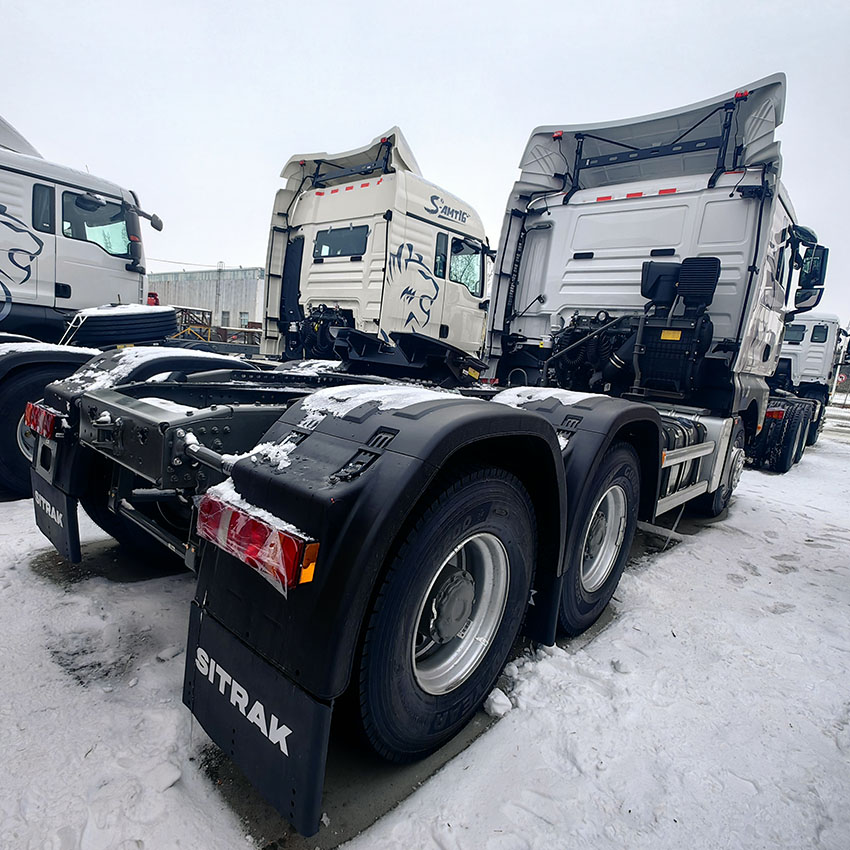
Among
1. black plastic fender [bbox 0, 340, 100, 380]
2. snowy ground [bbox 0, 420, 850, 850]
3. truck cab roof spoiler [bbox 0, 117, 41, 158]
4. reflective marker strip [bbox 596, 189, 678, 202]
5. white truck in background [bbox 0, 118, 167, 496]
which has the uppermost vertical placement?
truck cab roof spoiler [bbox 0, 117, 41, 158]

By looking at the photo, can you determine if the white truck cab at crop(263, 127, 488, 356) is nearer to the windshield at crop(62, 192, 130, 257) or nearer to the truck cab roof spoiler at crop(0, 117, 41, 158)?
the windshield at crop(62, 192, 130, 257)

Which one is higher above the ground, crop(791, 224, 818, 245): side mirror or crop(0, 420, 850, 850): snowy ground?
crop(791, 224, 818, 245): side mirror

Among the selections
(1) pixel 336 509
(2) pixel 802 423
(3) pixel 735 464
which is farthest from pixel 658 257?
(2) pixel 802 423

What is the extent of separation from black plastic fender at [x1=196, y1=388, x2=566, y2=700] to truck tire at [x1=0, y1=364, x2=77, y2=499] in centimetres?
343

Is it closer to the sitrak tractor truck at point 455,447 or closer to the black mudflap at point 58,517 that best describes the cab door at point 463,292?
the sitrak tractor truck at point 455,447

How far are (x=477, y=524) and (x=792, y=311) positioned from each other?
5.47m

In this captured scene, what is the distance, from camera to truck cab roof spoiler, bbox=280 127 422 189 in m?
7.04

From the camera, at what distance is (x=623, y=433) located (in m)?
2.80

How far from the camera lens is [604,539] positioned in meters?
2.92

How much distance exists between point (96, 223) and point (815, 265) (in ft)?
25.2

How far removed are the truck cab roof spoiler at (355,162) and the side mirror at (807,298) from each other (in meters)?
4.97

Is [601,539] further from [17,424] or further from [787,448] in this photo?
[787,448]

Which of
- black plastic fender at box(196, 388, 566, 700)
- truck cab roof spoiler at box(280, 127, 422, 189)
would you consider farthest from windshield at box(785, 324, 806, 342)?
black plastic fender at box(196, 388, 566, 700)

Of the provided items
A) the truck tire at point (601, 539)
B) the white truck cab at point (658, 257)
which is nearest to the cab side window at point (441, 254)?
the white truck cab at point (658, 257)
